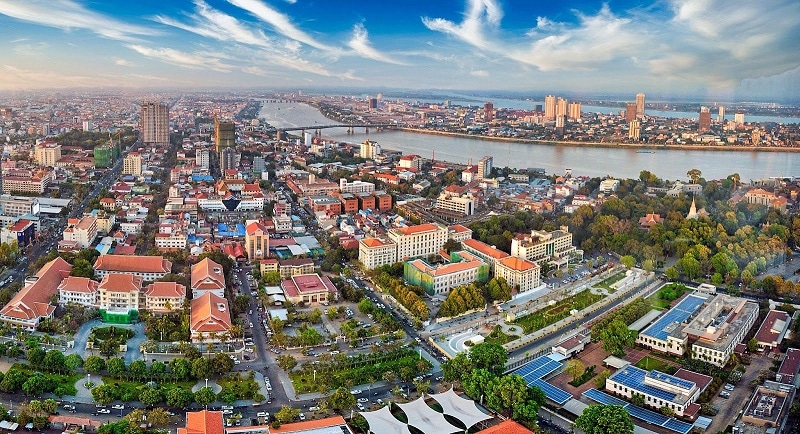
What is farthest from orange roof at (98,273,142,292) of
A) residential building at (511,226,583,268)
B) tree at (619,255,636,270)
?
tree at (619,255,636,270)

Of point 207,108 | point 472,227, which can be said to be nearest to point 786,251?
point 472,227

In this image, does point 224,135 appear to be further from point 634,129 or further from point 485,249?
point 634,129

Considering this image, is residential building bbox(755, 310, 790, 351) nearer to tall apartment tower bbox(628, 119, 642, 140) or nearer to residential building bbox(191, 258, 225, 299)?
residential building bbox(191, 258, 225, 299)

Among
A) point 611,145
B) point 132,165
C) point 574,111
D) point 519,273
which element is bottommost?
point 519,273

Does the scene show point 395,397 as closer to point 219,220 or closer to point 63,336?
point 63,336

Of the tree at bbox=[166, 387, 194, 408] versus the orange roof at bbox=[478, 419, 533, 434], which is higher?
the orange roof at bbox=[478, 419, 533, 434]

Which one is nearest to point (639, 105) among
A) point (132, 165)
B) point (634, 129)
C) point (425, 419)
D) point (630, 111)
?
point (630, 111)
